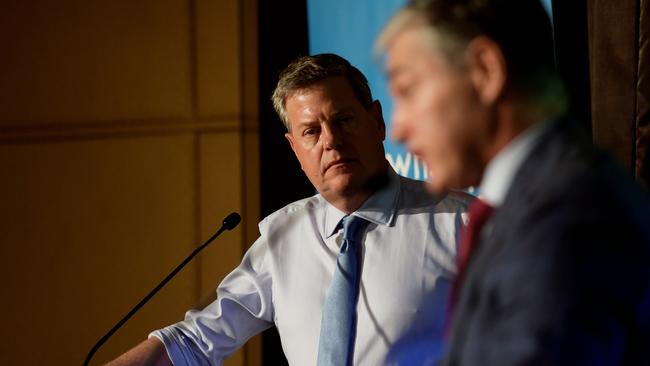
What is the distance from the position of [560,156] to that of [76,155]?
3.51 metres

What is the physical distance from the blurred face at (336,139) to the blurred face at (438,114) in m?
1.14

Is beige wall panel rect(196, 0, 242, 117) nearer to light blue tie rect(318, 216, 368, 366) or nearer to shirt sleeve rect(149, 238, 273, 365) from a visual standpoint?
shirt sleeve rect(149, 238, 273, 365)

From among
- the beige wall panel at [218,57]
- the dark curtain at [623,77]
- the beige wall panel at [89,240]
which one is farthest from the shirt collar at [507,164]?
the beige wall panel at [89,240]

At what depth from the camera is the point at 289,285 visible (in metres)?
2.12

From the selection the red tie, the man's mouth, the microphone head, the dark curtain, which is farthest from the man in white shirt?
the red tie

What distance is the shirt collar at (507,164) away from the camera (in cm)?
82

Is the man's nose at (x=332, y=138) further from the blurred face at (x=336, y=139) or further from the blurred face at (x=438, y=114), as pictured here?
the blurred face at (x=438, y=114)

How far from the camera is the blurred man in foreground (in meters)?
0.72

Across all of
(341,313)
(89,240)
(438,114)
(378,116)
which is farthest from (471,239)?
(89,240)

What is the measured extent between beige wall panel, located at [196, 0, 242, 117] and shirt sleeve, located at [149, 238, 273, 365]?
1651 millimetres

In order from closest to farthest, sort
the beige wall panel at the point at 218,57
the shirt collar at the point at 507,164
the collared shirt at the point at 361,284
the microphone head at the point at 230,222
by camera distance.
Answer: the shirt collar at the point at 507,164
the collared shirt at the point at 361,284
the microphone head at the point at 230,222
the beige wall panel at the point at 218,57

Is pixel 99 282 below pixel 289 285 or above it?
below

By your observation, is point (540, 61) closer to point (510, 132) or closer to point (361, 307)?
point (510, 132)

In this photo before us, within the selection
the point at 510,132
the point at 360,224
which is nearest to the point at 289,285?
the point at 360,224
